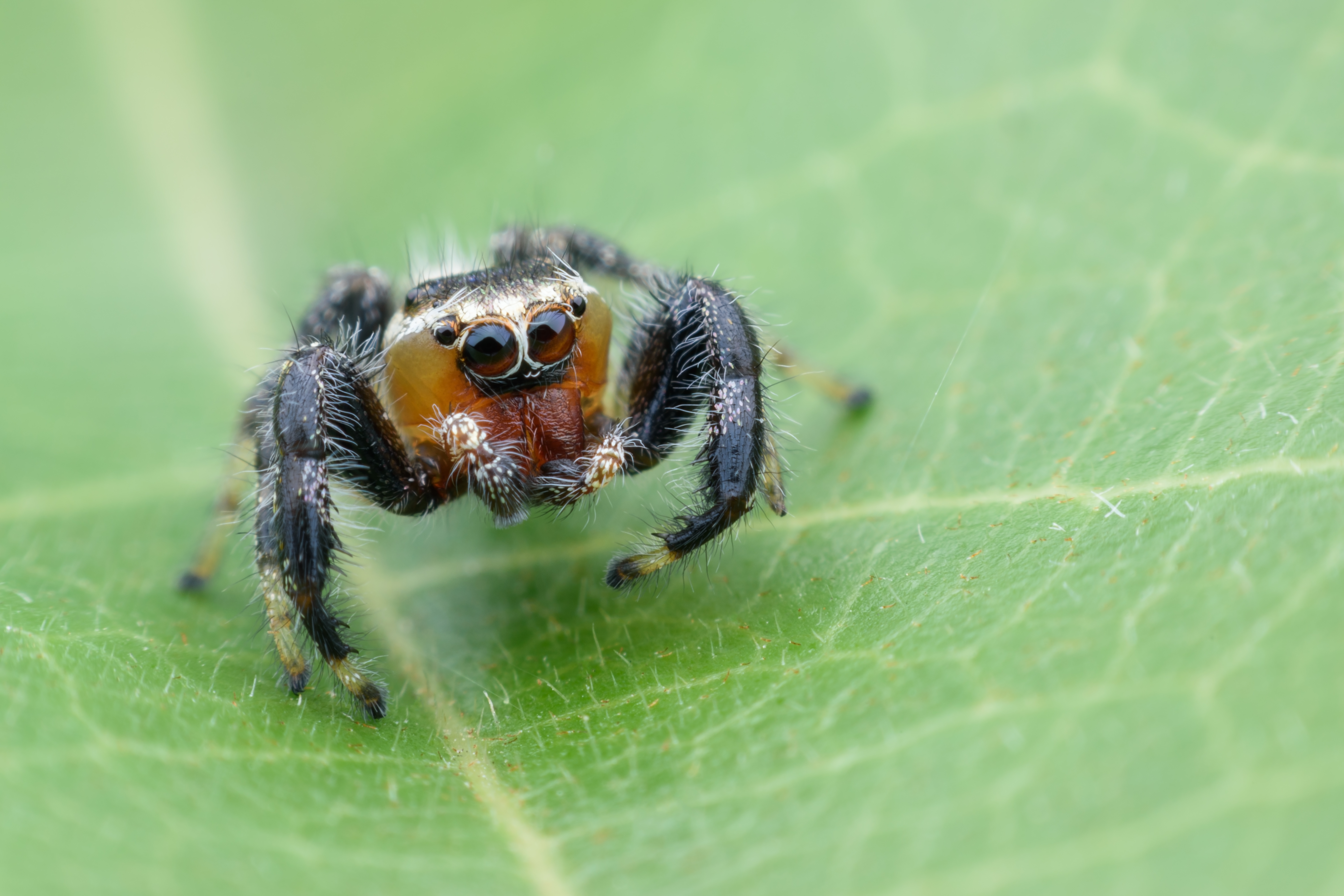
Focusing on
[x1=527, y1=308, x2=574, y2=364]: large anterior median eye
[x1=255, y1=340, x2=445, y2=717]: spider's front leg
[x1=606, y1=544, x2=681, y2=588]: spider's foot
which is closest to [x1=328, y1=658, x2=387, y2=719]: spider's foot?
[x1=255, y1=340, x2=445, y2=717]: spider's front leg

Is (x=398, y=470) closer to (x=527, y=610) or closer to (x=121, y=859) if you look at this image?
(x=527, y=610)

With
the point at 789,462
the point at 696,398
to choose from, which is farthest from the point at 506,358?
the point at 789,462

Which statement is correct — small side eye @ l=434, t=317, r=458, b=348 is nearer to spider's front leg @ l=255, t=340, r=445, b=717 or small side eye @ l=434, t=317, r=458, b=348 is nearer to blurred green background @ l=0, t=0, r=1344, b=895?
spider's front leg @ l=255, t=340, r=445, b=717

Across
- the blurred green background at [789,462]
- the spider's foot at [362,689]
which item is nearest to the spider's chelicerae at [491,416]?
the spider's foot at [362,689]

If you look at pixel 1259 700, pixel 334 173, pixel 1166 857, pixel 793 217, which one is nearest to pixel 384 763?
pixel 1166 857

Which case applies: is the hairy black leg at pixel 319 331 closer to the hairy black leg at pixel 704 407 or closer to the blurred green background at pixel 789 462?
the blurred green background at pixel 789 462

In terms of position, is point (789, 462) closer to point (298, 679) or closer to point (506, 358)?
point (506, 358)
